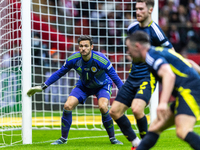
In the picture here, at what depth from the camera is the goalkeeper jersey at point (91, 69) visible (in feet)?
20.1

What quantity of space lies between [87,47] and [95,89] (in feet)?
2.90

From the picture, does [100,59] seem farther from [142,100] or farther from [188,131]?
[188,131]

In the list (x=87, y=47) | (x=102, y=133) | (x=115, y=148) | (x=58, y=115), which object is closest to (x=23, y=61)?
(x=87, y=47)

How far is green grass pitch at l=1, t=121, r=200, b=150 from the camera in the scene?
5.69 metres

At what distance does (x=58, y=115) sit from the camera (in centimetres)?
1142

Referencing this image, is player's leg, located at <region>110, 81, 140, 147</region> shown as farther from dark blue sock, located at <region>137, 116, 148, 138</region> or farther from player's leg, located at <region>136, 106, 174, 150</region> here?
player's leg, located at <region>136, 106, 174, 150</region>

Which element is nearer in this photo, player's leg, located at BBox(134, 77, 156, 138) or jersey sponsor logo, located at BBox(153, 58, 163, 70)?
jersey sponsor logo, located at BBox(153, 58, 163, 70)

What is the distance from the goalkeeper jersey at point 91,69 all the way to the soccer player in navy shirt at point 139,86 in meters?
0.95

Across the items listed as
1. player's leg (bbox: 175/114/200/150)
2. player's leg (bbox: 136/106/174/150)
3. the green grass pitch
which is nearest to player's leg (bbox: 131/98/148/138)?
the green grass pitch

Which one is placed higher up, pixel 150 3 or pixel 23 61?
pixel 150 3

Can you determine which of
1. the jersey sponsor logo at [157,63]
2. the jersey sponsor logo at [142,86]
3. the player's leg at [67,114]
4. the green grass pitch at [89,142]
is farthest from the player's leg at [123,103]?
→ the jersey sponsor logo at [157,63]

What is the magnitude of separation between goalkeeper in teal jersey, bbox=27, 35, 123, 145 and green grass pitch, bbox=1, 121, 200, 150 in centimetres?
32

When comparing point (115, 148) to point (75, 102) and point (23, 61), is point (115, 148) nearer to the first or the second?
point (75, 102)

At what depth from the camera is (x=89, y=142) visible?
6.59 m
